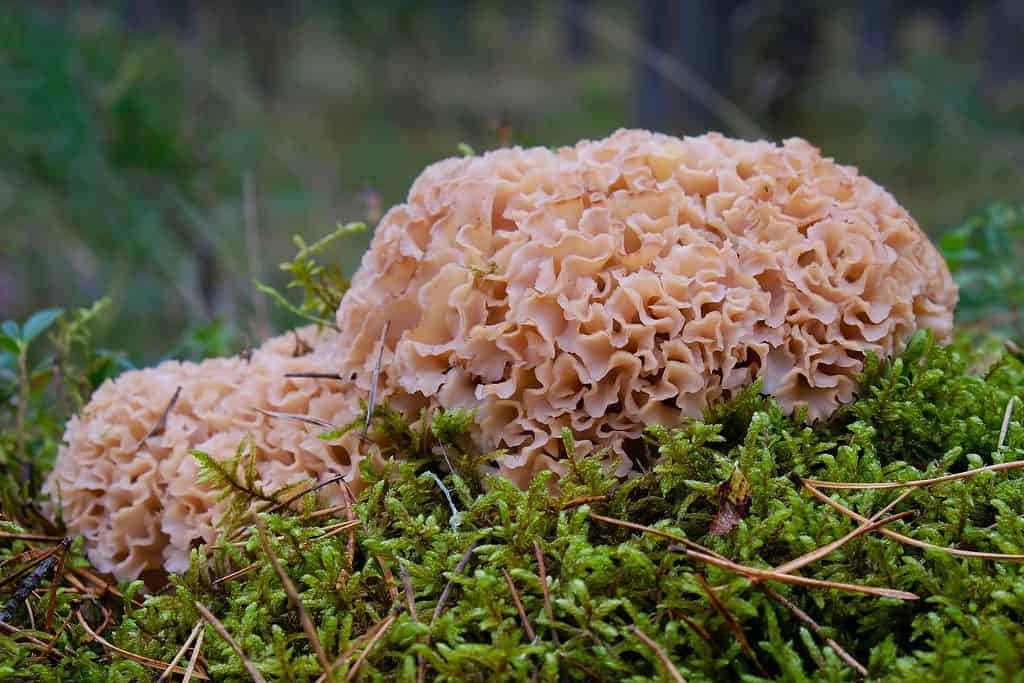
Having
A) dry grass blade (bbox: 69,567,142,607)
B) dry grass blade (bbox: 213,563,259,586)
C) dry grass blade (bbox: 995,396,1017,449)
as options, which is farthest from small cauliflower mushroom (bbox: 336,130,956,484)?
dry grass blade (bbox: 69,567,142,607)

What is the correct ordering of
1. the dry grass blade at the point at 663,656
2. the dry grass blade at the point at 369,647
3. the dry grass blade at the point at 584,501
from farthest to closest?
the dry grass blade at the point at 584,501
the dry grass blade at the point at 369,647
the dry grass blade at the point at 663,656

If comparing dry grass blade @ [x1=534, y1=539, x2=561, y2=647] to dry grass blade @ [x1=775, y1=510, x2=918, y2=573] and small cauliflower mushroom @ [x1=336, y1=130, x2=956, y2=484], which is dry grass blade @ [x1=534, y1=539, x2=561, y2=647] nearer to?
small cauliflower mushroom @ [x1=336, y1=130, x2=956, y2=484]

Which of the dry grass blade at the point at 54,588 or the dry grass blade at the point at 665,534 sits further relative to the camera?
the dry grass blade at the point at 54,588

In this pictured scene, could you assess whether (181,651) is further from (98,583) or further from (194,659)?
(98,583)

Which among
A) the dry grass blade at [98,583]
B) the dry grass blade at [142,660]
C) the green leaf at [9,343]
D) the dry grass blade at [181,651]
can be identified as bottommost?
the dry grass blade at [98,583]

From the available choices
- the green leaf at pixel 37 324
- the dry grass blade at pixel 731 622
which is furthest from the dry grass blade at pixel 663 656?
the green leaf at pixel 37 324

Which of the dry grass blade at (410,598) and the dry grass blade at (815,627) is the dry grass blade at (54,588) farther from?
the dry grass blade at (815,627)

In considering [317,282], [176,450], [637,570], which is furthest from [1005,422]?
[176,450]
